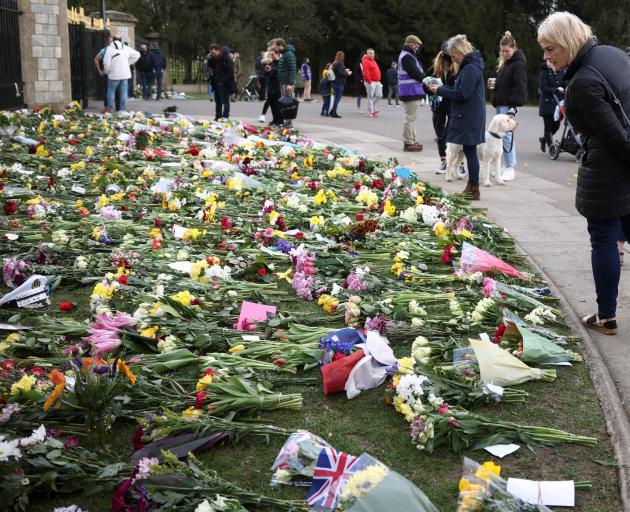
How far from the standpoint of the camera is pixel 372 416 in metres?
3.77

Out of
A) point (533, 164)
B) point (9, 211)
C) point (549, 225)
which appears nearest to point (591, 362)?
point (549, 225)

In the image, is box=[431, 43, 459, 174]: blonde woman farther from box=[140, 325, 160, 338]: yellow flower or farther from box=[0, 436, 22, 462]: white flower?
box=[0, 436, 22, 462]: white flower

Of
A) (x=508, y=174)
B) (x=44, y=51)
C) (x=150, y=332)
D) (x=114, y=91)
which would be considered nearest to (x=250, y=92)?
(x=114, y=91)

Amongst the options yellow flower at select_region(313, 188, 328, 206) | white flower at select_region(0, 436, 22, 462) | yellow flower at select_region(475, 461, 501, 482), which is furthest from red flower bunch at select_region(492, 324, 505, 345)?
yellow flower at select_region(313, 188, 328, 206)

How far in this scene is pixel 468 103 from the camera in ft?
30.6

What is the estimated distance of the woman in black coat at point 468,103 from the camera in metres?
9.24

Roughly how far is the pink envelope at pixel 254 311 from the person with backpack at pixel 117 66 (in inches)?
594

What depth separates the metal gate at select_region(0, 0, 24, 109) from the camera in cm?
1614

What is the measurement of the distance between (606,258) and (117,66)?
16005 mm

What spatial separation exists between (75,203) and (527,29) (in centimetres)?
3246

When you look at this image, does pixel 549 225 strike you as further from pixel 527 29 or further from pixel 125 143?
pixel 527 29

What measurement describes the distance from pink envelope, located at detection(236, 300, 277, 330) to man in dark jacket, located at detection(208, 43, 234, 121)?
13.5 m

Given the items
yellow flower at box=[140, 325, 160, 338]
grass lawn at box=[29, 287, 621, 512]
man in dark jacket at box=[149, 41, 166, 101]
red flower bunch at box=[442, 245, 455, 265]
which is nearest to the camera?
grass lawn at box=[29, 287, 621, 512]

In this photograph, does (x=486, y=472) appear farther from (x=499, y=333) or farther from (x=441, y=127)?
(x=441, y=127)
